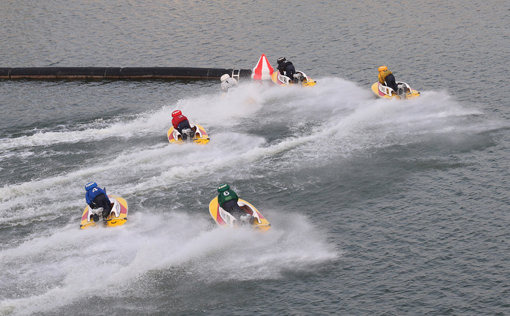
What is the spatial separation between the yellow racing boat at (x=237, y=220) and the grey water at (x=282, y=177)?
1.78 feet

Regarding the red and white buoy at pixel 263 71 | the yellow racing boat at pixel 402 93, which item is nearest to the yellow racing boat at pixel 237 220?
the yellow racing boat at pixel 402 93

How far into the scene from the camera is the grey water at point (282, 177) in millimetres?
28141

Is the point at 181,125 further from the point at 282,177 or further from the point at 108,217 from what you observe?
the point at 108,217

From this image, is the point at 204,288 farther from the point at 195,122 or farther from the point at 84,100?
the point at 84,100

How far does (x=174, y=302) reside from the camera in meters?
27.5

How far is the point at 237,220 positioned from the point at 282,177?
20.9 feet

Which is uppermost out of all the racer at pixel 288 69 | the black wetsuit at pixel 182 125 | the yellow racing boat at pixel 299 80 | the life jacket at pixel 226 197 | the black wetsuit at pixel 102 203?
the racer at pixel 288 69

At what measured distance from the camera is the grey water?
28.1 metres

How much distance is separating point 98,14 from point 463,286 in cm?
6206

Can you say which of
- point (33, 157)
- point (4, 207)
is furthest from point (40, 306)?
point (33, 157)

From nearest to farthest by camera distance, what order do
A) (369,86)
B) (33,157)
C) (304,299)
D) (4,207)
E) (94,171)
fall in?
(304,299) → (4,207) → (94,171) → (33,157) → (369,86)

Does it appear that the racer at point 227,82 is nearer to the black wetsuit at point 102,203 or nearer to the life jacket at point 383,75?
the life jacket at point 383,75

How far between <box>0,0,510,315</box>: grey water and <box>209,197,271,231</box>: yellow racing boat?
1.78 feet

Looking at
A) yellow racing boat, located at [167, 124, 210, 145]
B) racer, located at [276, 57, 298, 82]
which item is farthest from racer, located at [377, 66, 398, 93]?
yellow racing boat, located at [167, 124, 210, 145]
